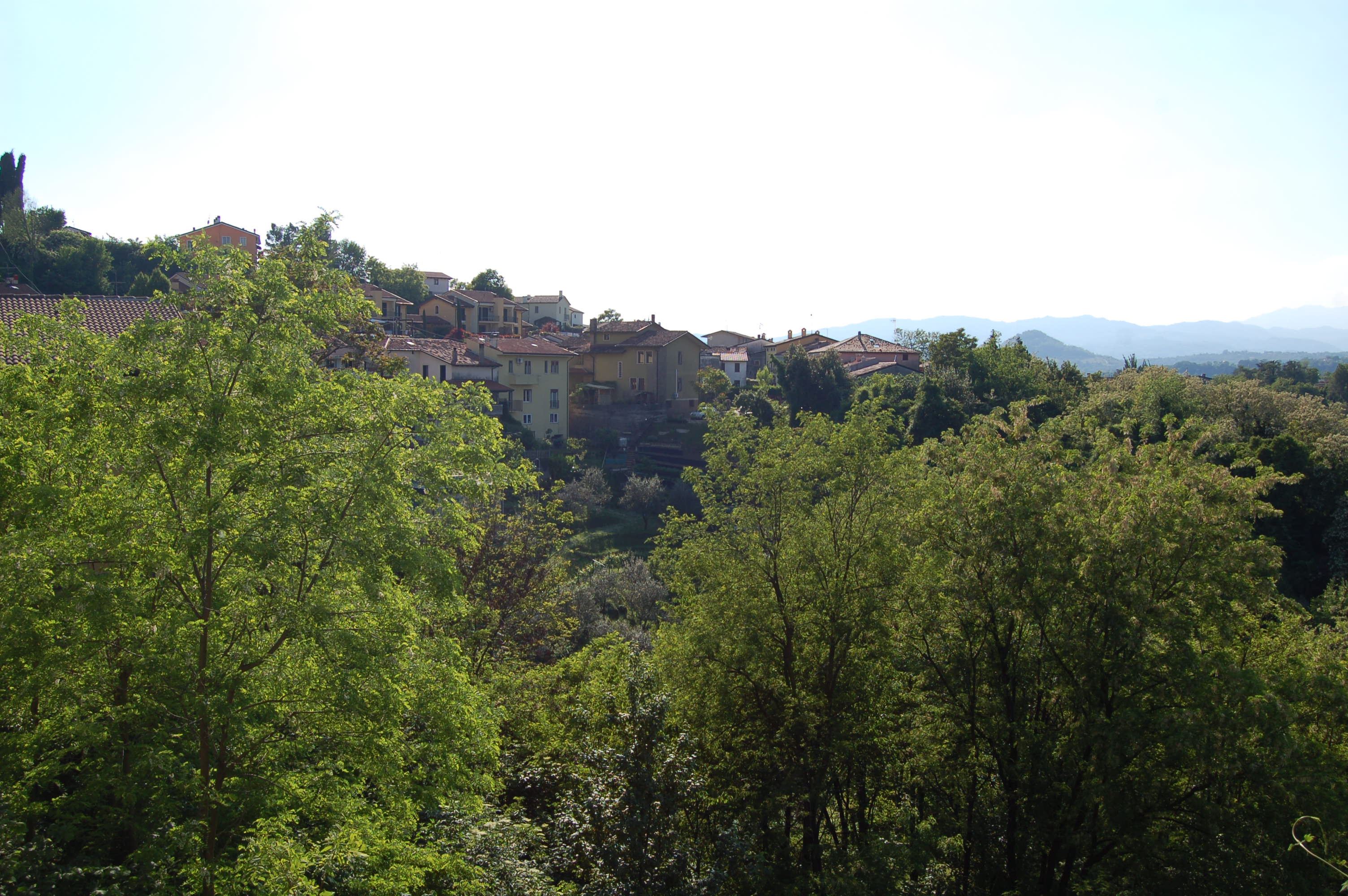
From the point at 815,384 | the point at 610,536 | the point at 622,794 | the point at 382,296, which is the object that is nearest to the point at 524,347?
the point at 382,296

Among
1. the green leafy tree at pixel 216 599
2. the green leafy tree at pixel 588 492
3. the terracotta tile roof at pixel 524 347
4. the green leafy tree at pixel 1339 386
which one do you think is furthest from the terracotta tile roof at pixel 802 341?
the green leafy tree at pixel 216 599

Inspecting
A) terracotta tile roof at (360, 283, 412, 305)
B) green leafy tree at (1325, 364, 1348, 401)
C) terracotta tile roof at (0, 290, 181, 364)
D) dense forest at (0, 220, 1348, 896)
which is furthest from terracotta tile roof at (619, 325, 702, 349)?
green leafy tree at (1325, 364, 1348, 401)

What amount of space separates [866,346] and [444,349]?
39.6 m

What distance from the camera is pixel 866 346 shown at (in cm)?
7506

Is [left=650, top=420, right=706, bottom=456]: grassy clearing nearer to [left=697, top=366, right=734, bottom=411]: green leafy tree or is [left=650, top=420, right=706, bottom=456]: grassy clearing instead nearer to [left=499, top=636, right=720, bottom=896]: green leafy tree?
[left=697, top=366, right=734, bottom=411]: green leafy tree

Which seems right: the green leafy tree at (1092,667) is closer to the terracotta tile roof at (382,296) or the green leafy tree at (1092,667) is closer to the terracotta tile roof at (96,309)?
the terracotta tile roof at (96,309)

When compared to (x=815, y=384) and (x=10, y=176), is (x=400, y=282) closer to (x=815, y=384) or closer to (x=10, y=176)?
(x=10, y=176)

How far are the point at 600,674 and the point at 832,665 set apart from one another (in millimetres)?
4931

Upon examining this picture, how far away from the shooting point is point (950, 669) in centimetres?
1422

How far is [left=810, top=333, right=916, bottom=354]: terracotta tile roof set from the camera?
72.4 metres

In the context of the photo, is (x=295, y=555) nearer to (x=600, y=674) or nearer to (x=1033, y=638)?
(x=600, y=674)

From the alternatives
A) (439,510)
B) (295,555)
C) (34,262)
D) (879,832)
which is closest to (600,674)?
(879,832)

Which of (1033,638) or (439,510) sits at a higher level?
(439,510)

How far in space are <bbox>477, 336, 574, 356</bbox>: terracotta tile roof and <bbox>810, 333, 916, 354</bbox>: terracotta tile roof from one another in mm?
23367
